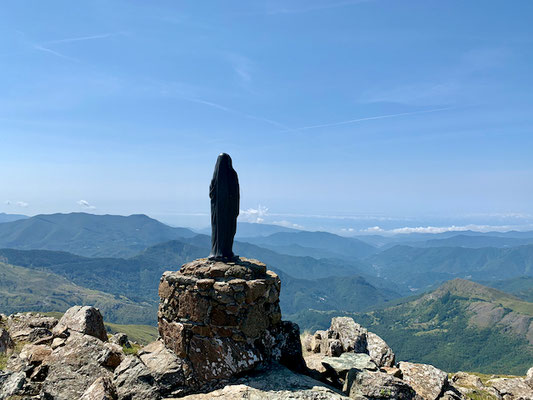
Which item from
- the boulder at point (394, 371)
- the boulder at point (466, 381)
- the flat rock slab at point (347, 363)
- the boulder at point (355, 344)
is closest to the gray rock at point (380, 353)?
the boulder at point (355, 344)

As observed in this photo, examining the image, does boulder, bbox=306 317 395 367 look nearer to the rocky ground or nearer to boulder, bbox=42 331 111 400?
the rocky ground

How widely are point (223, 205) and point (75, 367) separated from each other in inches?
365

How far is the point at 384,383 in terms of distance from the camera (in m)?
12.8

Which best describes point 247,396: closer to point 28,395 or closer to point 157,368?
point 157,368

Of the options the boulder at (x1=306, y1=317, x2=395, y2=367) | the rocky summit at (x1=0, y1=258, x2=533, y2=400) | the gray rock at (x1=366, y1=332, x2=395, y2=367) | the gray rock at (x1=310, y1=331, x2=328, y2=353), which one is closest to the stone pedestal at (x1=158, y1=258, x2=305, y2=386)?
the rocky summit at (x1=0, y1=258, x2=533, y2=400)

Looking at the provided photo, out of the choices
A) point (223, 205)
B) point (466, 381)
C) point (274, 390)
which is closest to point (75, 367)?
point (274, 390)

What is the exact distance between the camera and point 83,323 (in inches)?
757

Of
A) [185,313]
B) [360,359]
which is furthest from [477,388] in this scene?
[185,313]

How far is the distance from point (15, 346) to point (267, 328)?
1594 centimetres

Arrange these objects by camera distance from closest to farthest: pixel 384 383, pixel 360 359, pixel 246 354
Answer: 1. pixel 384 383
2. pixel 246 354
3. pixel 360 359

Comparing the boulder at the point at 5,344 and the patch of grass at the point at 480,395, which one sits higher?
the boulder at the point at 5,344

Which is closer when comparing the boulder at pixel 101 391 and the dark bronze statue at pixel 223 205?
the boulder at pixel 101 391

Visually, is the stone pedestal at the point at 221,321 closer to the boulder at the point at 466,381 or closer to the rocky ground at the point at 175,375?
the rocky ground at the point at 175,375

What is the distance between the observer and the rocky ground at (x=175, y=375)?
40.4 ft
